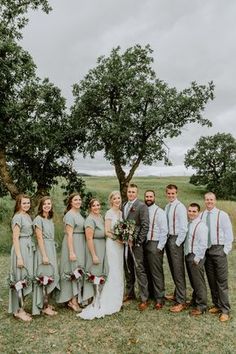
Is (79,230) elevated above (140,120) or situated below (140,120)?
below

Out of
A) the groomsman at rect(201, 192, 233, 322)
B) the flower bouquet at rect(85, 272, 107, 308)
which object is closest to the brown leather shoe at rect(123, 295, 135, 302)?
the flower bouquet at rect(85, 272, 107, 308)

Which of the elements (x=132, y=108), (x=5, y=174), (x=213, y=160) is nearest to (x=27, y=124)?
(x=5, y=174)

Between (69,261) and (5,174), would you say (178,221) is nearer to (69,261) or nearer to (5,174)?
(69,261)

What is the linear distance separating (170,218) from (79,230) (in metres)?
2.18

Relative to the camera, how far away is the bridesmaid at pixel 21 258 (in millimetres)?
9117

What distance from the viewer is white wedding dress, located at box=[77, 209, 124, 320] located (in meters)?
9.55

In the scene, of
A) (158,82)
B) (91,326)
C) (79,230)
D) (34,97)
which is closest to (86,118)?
(158,82)

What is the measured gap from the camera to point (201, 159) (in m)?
56.7

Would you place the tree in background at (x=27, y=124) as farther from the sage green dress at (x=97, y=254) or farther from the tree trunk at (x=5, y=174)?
the sage green dress at (x=97, y=254)

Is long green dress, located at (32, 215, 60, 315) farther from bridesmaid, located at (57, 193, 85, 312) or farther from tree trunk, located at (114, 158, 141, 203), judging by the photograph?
tree trunk, located at (114, 158, 141, 203)

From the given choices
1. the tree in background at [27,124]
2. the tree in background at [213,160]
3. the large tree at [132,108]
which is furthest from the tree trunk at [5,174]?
the tree in background at [213,160]

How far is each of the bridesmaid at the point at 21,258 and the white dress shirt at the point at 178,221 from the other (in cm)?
327

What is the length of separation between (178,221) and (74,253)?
254 centimetres

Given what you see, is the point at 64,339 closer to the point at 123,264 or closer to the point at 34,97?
the point at 123,264
